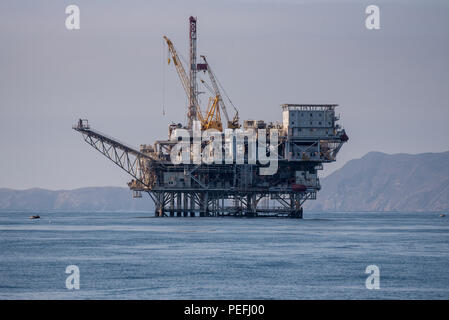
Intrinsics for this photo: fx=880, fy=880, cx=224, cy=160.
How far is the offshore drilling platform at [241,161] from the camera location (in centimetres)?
12000

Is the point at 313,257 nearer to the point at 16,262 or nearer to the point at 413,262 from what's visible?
the point at 413,262

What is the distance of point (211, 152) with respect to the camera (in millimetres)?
123375

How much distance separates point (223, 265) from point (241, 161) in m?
62.6

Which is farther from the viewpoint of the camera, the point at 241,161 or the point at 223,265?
the point at 241,161

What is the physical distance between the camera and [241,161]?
123m

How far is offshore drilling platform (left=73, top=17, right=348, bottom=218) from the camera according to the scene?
12000cm

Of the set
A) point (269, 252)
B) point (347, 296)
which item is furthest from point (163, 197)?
point (347, 296)

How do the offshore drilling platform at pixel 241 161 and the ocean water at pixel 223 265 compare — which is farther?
the offshore drilling platform at pixel 241 161

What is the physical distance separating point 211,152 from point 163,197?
42.2 ft

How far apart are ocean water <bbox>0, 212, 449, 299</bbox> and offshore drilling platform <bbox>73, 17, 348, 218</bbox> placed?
29.5m

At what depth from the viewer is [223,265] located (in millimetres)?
60438

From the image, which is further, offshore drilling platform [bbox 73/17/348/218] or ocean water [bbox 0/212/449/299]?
offshore drilling platform [bbox 73/17/348/218]

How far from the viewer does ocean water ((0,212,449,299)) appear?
48.3m

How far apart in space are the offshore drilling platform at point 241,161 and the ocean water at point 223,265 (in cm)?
2952
